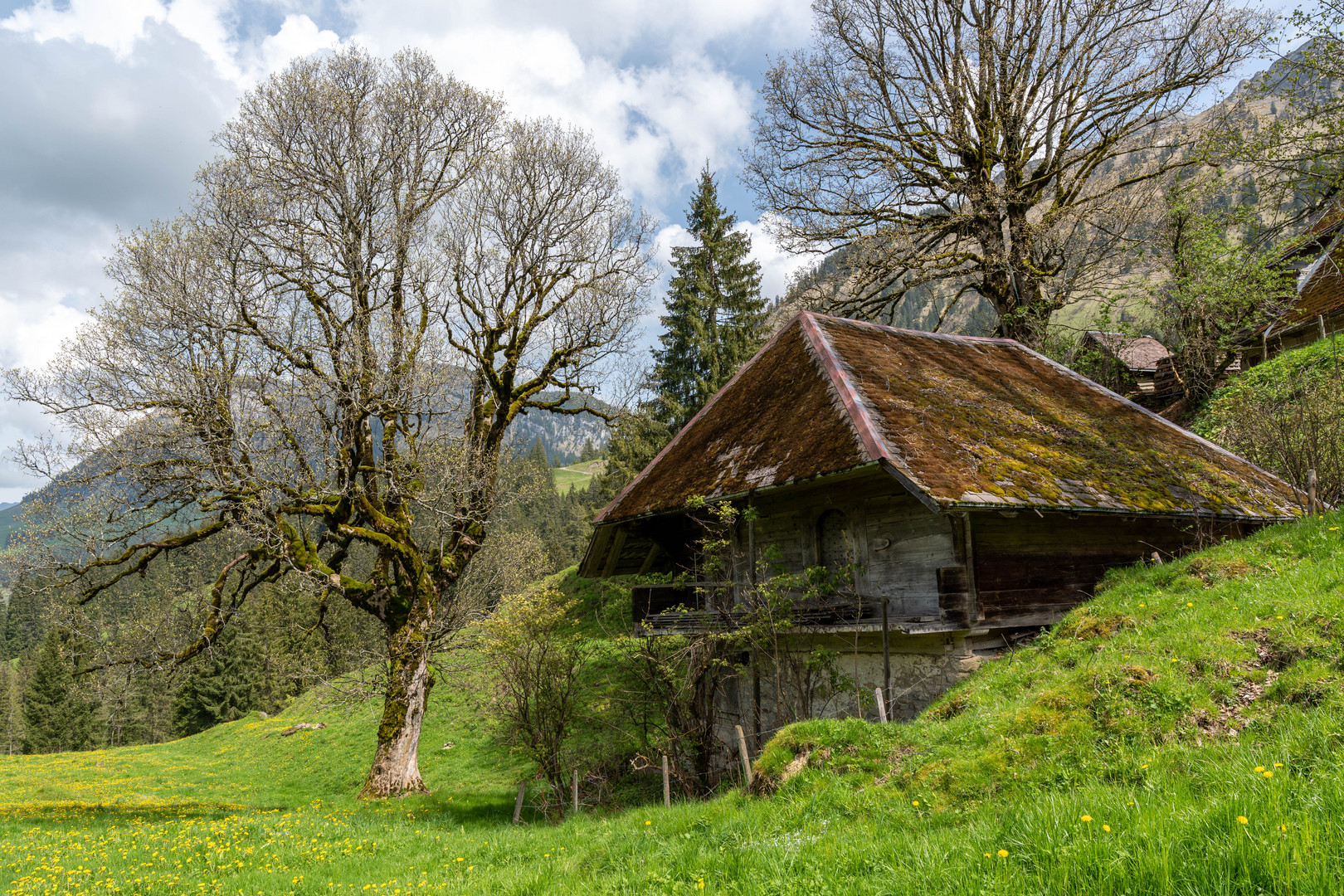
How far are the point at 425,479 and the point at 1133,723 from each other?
1367cm

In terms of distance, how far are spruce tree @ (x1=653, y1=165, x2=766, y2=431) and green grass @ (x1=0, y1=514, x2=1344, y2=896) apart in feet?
77.0

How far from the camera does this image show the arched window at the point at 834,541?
10969mm

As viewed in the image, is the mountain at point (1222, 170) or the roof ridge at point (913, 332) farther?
the roof ridge at point (913, 332)

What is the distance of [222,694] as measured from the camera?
167 feet

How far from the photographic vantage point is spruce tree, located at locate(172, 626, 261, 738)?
5028 cm

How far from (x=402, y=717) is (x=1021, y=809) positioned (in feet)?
42.8

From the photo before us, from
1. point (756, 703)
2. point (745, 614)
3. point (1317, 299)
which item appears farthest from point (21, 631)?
point (1317, 299)

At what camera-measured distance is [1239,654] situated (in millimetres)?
6273

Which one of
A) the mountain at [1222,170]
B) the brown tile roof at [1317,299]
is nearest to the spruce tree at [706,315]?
the mountain at [1222,170]

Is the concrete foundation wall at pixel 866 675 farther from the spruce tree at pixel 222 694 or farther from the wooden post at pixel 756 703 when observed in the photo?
the spruce tree at pixel 222 694

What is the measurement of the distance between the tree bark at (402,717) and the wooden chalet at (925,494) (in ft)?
15.4

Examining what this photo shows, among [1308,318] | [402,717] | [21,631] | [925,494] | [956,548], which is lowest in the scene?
[21,631]

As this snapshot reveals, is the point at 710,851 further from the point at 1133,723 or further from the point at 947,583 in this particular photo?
the point at 947,583

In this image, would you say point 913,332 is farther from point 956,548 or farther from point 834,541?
point 956,548
